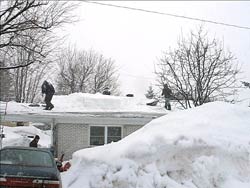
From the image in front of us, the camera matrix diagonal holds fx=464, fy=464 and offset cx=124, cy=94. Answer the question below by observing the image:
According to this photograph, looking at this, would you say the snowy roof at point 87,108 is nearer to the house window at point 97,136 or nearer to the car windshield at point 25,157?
the house window at point 97,136

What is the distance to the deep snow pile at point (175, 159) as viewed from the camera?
1212 centimetres

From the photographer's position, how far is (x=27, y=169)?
9.90 m

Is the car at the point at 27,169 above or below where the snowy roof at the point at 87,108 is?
below

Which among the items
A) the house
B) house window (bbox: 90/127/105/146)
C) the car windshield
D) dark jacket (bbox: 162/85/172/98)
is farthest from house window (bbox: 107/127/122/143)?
the car windshield

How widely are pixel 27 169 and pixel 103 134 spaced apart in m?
13.5

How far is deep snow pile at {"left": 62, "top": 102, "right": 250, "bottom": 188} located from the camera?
39.8 feet

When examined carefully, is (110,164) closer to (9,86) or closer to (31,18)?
(31,18)

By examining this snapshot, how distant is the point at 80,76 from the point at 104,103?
101ft

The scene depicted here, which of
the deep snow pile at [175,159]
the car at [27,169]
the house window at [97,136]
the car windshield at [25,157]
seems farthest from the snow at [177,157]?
the house window at [97,136]

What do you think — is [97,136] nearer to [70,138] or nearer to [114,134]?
[114,134]

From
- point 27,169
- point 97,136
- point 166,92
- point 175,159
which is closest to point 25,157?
point 27,169

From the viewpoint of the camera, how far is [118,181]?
12.2 metres

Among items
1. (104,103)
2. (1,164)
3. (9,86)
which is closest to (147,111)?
(104,103)

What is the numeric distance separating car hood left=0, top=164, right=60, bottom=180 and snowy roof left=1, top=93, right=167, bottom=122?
1143 cm
